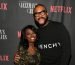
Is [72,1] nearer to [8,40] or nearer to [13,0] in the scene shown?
[13,0]

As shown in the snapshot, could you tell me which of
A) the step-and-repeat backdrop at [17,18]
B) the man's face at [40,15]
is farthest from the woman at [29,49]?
the step-and-repeat backdrop at [17,18]

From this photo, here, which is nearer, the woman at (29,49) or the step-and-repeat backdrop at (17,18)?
the woman at (29,49)

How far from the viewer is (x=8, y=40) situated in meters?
2.41

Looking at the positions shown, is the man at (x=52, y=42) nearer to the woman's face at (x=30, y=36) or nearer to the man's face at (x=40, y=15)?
the man's face at (x=40, y=15)

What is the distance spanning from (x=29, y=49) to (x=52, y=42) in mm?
217

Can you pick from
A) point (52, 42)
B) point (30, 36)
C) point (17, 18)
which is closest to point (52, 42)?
point (52, 42)

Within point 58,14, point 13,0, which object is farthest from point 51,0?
point 13,0

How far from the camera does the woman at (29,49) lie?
185cm

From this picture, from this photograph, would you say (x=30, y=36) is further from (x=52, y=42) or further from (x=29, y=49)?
(x=52, y=42)

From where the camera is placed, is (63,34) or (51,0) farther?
(51,0)

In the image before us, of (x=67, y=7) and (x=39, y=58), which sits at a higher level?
(x=67, y=7)

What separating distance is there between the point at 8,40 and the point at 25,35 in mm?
549

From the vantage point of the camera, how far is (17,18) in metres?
2.39

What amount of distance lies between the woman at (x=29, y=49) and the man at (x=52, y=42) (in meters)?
0.10
